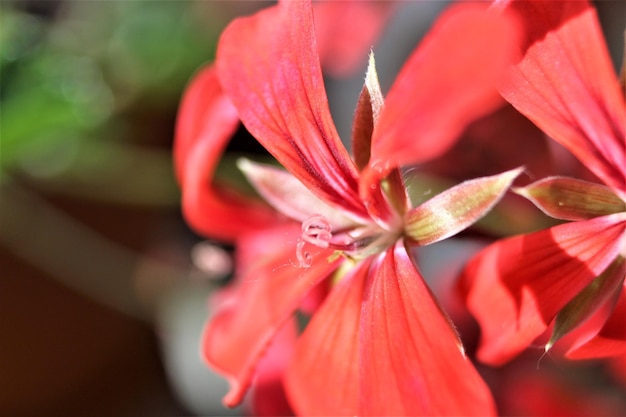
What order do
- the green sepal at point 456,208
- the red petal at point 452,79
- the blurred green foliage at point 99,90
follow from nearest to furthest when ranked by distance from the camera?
the red petal at point 452,79 < the green sepal at point 456,208 < the blurred green foliage at point 99,90

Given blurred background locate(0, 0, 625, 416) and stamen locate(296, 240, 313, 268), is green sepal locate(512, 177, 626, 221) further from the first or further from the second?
blurred background locate(0, 0, 625, 416)

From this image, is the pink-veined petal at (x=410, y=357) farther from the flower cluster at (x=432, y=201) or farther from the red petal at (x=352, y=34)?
the red petal at (x=352, y=34)

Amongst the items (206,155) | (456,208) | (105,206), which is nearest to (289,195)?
(206,155)

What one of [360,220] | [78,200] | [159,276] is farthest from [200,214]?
[78,200]

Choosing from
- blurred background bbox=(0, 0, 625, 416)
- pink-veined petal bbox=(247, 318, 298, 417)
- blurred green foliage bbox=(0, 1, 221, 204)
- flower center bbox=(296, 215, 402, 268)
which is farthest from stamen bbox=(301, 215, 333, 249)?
blurred green foliage bbox=(0, 1, 221, 204)

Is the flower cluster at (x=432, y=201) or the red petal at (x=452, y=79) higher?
the red petal at (x=452, y=79)

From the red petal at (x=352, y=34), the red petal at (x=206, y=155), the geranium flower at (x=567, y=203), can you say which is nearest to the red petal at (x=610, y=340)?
the geranium flower at (x=567, y=203)

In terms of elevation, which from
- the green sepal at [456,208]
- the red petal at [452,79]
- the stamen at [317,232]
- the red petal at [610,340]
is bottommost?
the red petal at [610,340]

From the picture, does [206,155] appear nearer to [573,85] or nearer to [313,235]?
[313,235]

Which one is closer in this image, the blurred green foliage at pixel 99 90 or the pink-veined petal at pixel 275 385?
the pink-veined petal at pixel 275 385

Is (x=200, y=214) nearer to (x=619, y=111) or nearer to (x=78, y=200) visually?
(x=619, y=111)
